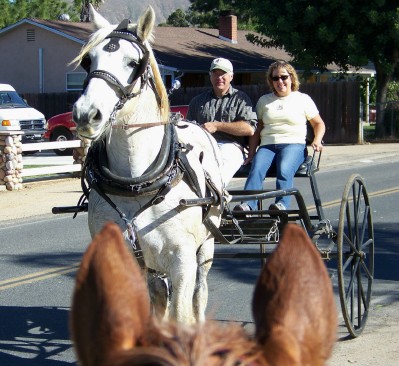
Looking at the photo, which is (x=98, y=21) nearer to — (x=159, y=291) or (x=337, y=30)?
(x=159, y=291)

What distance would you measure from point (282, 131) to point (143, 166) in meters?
2.19

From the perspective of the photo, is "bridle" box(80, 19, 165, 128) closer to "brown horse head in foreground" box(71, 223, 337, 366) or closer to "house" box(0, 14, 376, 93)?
"brown horse head in foreground" box(71, 223, 337, 366)

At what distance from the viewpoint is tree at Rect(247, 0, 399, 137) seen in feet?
94.3

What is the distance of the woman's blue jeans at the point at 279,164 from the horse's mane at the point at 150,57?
174 cm

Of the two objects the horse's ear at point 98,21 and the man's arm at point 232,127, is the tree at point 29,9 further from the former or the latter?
the horse's ear at point 98,21

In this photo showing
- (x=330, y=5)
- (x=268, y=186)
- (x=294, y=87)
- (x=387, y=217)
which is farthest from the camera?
(x=330, y=5)

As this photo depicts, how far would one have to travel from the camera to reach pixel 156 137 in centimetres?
541

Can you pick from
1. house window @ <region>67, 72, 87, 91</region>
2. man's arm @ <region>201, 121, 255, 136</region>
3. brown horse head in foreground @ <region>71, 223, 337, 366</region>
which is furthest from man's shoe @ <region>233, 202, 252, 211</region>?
house window @ <region>67, 72, 87, 91</region>

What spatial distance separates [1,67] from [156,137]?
3827 cm

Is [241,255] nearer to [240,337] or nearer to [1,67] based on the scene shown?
[240,337]

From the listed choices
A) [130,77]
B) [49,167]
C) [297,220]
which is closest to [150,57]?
[130,77]

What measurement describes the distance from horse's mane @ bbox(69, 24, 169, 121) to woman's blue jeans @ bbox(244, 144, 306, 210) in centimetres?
174

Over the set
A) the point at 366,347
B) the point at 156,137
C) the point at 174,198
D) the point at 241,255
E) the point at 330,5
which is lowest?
the point at 366,347

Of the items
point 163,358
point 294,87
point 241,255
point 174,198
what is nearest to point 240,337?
point 163,358
